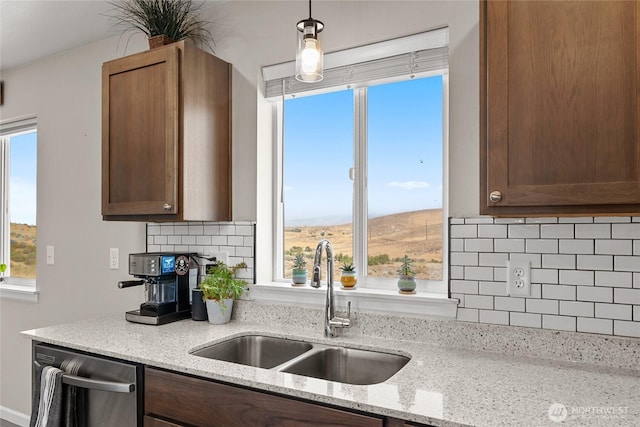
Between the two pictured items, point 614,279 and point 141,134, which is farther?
point 141,134

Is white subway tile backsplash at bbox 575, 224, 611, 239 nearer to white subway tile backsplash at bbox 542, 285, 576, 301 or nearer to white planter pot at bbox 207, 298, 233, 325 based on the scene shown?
white subway tile backsplash at bbox 542, 285, 576, 301

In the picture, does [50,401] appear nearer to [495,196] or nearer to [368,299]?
[368,299]

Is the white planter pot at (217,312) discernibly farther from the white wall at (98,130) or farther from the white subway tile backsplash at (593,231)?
the white subway tile backsplash at (593,231)

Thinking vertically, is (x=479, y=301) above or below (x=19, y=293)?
above

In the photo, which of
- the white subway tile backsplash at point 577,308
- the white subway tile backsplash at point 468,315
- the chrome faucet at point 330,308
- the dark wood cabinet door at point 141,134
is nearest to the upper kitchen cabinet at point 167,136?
the dark wood cabinet door at point 141,134

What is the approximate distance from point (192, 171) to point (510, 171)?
1336mm

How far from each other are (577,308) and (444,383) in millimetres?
565

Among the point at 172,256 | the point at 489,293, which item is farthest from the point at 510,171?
the point at 172,256

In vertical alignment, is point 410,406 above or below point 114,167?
below

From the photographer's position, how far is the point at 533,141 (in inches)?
52.0

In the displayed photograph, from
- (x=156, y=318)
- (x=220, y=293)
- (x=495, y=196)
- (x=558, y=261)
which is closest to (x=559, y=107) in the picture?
(x=495, y=196)

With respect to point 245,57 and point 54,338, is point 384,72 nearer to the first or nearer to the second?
point 245,57

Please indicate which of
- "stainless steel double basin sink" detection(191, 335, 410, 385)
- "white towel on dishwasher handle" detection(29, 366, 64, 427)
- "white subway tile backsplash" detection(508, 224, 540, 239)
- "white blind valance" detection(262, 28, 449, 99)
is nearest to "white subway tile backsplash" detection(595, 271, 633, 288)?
"white subway tile backsplash" detection(508, 224, 540, 239)

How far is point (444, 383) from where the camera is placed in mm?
1331
